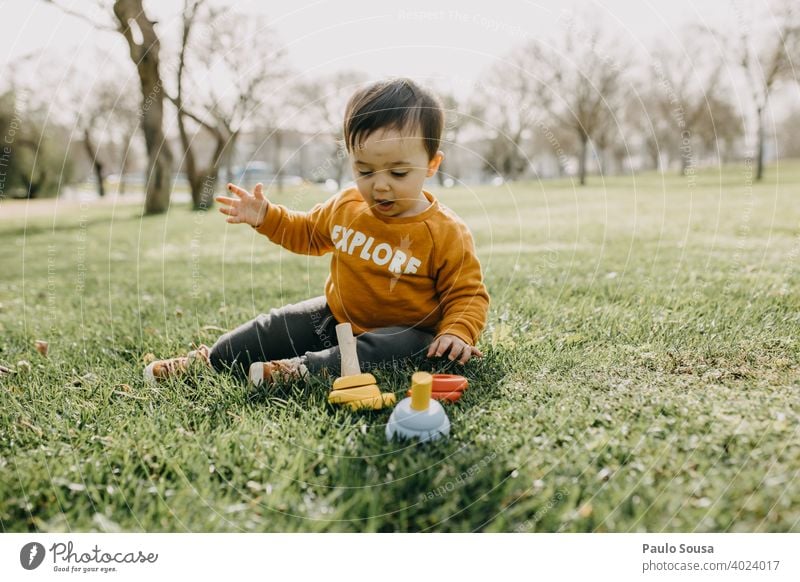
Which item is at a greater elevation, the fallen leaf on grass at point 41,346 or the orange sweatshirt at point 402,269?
the orange sweatshirt at point 402,269

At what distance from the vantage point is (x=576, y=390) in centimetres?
180

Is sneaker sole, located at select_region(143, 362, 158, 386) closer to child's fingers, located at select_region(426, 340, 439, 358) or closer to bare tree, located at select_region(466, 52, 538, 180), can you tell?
child's fingers, located at select_region(426, 340, 439, 358)

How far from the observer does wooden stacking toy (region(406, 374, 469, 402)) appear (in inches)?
68.9

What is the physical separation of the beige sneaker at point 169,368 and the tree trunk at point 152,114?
4441 mm

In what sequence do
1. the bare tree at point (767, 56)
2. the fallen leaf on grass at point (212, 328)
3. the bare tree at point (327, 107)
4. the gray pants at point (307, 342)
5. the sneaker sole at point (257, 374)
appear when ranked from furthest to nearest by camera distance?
the bare tree at point (767, 56) < the bare tree at point (327, 107) < the fallen leaf on grass at point (212, 328) < the gray pants at point (307, 342) < the sneaker sole at point (257, 374)

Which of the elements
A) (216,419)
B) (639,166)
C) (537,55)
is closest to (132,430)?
→ (216,419)

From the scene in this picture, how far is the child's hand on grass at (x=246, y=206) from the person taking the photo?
7.47 ft

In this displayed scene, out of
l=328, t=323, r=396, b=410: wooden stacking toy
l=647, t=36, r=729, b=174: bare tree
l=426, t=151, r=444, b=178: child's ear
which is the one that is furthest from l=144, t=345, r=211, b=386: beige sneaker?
l=647, t=36, r=729, b=174: bare tree

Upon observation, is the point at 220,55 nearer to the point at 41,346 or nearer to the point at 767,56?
the point at 41,346

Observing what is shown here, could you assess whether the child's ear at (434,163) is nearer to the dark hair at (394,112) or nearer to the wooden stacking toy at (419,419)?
the dark hair at (394,112)

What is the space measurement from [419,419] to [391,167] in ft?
2.72

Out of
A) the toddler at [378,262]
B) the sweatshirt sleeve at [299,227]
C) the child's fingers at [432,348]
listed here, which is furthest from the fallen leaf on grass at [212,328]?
the child's fingers at [432,348]

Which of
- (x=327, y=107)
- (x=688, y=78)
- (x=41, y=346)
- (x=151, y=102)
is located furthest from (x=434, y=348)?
(x=688, y=78)

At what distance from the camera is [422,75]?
246 cm
